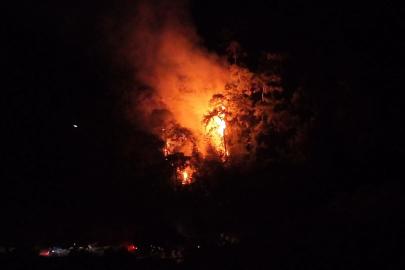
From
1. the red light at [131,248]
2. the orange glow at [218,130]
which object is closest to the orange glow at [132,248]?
the red light at [131,248]

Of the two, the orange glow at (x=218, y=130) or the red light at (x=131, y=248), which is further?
the orange glow at (x=218, y=130)

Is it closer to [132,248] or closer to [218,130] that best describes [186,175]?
[218,130]

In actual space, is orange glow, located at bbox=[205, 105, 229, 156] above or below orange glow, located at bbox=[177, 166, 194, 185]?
above

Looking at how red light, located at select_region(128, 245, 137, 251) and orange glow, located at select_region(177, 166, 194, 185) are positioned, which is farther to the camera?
orange glow, located at select_region(177, 166, 194, 185)

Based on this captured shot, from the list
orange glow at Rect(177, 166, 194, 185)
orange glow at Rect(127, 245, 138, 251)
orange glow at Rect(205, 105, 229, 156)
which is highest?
orange glow at Rect(205, 105, 229, 156)

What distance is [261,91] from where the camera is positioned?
11.2 meters

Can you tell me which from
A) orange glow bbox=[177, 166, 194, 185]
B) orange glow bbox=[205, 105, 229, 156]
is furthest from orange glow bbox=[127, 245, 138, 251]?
orange glow bbox=[205, 105, 229, 156]

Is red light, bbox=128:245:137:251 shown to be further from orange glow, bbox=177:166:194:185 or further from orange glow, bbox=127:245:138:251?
orange glow, bbox=177:166:194:185

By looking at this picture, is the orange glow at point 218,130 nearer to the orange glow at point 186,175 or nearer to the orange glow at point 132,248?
the orange glow at point 186,175

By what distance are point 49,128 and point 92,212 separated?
2.99 meters

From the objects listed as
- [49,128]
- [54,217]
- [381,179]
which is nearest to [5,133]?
[49,128]

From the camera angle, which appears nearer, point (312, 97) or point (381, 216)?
point (381, 216)

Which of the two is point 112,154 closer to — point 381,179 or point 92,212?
point 92,212

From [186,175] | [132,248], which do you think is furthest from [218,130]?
[132,248]
